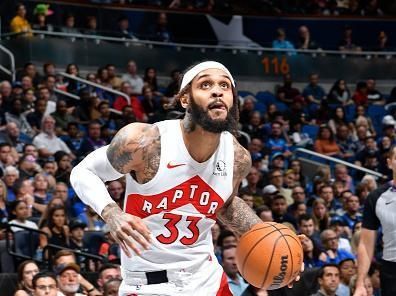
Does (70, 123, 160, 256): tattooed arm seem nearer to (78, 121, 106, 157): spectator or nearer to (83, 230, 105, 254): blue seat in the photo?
(83, 230, 105, 254): blue seat

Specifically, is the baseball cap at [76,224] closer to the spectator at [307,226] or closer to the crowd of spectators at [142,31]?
the spectator at [307,226]

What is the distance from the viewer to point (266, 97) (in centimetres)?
2009

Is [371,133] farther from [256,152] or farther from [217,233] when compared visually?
[217,233]

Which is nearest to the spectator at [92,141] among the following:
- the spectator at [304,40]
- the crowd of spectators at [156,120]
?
the crowd of spectators at [156,120]

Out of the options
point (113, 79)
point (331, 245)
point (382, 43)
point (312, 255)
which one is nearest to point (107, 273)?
point (312, 255)

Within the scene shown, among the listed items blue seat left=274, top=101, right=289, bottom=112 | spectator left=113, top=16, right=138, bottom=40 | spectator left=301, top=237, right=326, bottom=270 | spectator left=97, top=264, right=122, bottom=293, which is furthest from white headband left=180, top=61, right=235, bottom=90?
spectator left=113, top=16, right=138, bottom=40

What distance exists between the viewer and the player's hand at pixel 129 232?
4.99 meters

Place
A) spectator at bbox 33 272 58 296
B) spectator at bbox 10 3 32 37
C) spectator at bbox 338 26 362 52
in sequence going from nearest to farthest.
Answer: spectator at bbox 33 272 58 296 < spectator at bbox 10 3 32 37 < spectator at bbox 338 26 362 52

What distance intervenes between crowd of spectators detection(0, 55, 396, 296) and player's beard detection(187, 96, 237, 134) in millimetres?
551

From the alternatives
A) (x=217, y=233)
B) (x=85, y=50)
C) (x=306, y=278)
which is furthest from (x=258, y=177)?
(x=85, y=50)

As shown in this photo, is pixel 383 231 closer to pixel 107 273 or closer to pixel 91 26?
pixel 107 273

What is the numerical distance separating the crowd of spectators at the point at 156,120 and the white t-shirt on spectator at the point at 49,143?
0.02 meters

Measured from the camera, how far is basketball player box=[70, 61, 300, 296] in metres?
5.67

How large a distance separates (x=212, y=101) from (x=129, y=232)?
103cm
